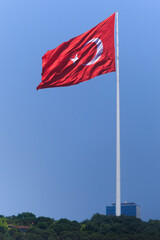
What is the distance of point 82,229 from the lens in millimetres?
25172

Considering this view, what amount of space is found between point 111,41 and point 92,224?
46.1ft

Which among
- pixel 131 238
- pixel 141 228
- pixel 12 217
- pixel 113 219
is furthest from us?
pixel 12 217

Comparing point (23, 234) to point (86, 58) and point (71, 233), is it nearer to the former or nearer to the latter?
point (71, 233)

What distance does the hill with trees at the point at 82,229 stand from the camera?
22250 mm

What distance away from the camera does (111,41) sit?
32656mm

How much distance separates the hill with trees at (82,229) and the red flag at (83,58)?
10.5 meters

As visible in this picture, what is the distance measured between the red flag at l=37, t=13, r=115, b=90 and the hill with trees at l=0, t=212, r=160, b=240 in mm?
10523

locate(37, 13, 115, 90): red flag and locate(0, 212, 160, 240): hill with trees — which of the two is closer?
locate(0, 212, 160, 240): hill with trees

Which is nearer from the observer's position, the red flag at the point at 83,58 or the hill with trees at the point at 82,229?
the hill with trees at the point at 82,229

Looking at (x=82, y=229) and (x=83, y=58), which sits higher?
(x=83, y=58)

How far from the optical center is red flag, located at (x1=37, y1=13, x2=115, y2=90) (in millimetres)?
32031

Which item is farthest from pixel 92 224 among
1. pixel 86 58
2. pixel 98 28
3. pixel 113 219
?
pixel 98 28

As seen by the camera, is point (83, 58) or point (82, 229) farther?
point (83, 58)

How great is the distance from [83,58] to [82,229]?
1350 cm
